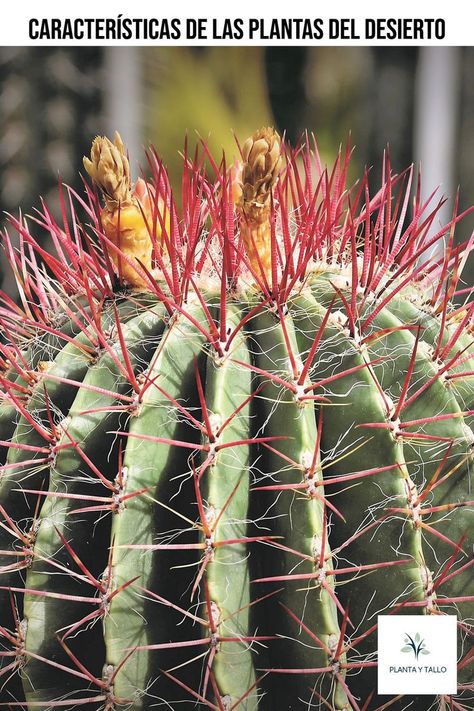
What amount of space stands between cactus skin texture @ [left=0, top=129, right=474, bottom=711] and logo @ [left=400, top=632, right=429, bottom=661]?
0.10 feet

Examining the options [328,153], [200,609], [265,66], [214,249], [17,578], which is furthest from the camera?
[328,153]

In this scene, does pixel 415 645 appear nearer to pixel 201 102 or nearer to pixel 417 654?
pixel 417 654

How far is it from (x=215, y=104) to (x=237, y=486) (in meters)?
1.44

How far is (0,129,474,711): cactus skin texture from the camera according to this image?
0.74 m

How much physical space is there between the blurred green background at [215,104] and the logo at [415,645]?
1.18 meters

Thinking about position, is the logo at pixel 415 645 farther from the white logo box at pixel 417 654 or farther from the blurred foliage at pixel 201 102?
the blurred foliage at pixel 201 102

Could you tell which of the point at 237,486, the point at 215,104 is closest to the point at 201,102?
the point at 215,104

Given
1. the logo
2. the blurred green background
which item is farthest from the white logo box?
the blurred green background

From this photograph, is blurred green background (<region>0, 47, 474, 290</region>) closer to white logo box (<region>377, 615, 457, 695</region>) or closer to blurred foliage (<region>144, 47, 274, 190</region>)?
blurred foliage (<region>144, 47, 274, 190</region>)

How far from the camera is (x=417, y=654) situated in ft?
2.62

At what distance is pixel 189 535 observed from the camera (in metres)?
0.78
